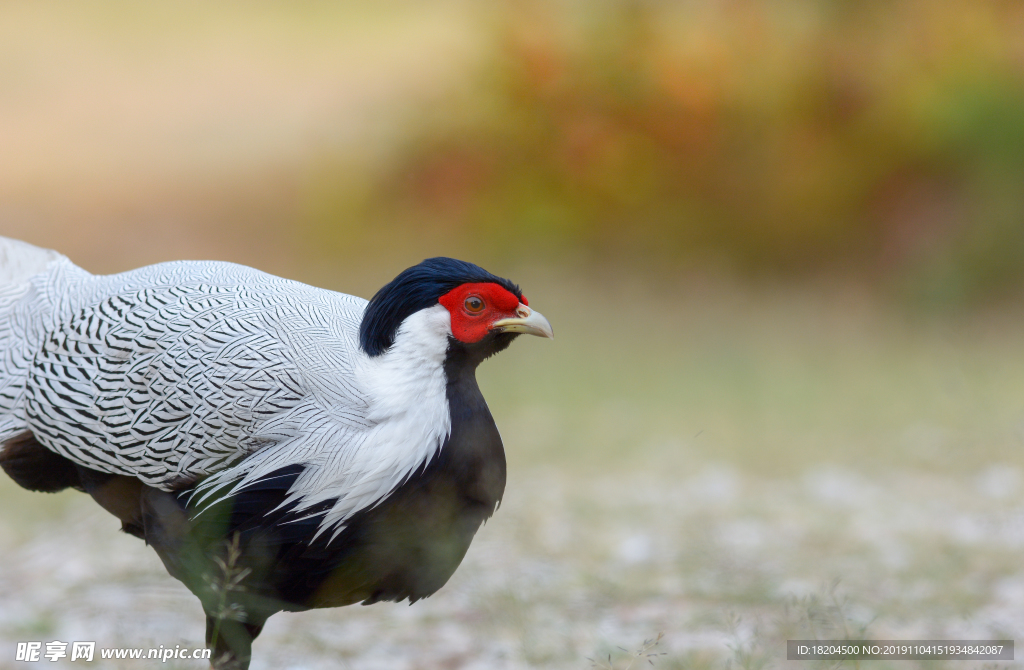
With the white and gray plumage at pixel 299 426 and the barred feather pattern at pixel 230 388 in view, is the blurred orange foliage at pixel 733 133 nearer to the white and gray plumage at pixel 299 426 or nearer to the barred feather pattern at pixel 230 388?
the barred feather pattern at pixel 230 388

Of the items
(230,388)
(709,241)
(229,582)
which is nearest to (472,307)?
(230,388)

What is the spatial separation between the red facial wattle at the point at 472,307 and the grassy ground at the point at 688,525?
3.96ft

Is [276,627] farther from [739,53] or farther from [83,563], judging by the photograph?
[739,53]

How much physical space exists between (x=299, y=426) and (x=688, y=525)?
2917mm

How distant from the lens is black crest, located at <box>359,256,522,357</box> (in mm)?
2850

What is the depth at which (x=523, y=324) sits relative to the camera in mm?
2920

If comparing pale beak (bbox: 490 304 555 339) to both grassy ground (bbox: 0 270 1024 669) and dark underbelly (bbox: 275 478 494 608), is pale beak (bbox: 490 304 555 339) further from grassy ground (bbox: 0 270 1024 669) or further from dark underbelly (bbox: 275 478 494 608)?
grassy ground (bbox: 0 270 1024 669)

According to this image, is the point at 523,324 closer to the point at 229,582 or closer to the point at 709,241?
the point at 229,582

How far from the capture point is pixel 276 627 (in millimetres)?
4043

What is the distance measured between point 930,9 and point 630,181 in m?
3.90

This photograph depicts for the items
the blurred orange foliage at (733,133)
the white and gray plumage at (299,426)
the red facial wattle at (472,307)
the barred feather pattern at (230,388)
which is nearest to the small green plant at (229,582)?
the white and gray plumage at (299,426)

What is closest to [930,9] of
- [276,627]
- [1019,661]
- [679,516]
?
[679,516]

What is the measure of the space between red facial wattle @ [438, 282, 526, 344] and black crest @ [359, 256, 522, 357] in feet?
0.08

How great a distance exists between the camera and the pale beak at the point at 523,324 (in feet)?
9.51
